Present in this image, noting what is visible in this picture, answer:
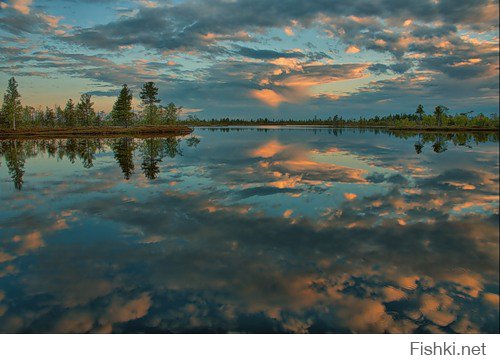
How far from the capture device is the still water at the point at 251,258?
9.16 m

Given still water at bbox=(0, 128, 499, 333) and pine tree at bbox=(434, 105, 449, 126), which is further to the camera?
pine tree at bbox=(434, 105, 449, 126)

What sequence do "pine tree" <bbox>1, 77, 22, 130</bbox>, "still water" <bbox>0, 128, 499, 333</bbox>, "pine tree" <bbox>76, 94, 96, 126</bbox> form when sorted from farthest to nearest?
"pine tree" <bbox>76, 94, 96, 126</bbox> < "pine tree" <bbox>1, 77, 22, 130</bbox> < "still water" <bbox>0, 128, 499, 333</bbox>

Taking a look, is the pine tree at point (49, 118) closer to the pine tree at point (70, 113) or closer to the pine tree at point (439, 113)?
the pine tree at point (70, 113)

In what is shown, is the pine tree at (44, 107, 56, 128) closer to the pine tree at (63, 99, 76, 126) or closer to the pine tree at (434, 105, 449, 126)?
the pine tree at (63, 99, 76, 126)

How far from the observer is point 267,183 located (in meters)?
27.4

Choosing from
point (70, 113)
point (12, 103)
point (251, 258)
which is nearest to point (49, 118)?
point (70, 113)

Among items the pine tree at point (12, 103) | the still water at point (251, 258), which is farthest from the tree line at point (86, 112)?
the still water at point (251, 258)

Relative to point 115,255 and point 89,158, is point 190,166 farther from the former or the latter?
point 115,255

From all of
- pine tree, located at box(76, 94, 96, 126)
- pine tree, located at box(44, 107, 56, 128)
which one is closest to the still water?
pine tree, located at box(76, 94, 96, 126)

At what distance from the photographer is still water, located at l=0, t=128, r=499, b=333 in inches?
360

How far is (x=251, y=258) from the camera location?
42.3 feet

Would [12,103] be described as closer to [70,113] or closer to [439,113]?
[70,113]
